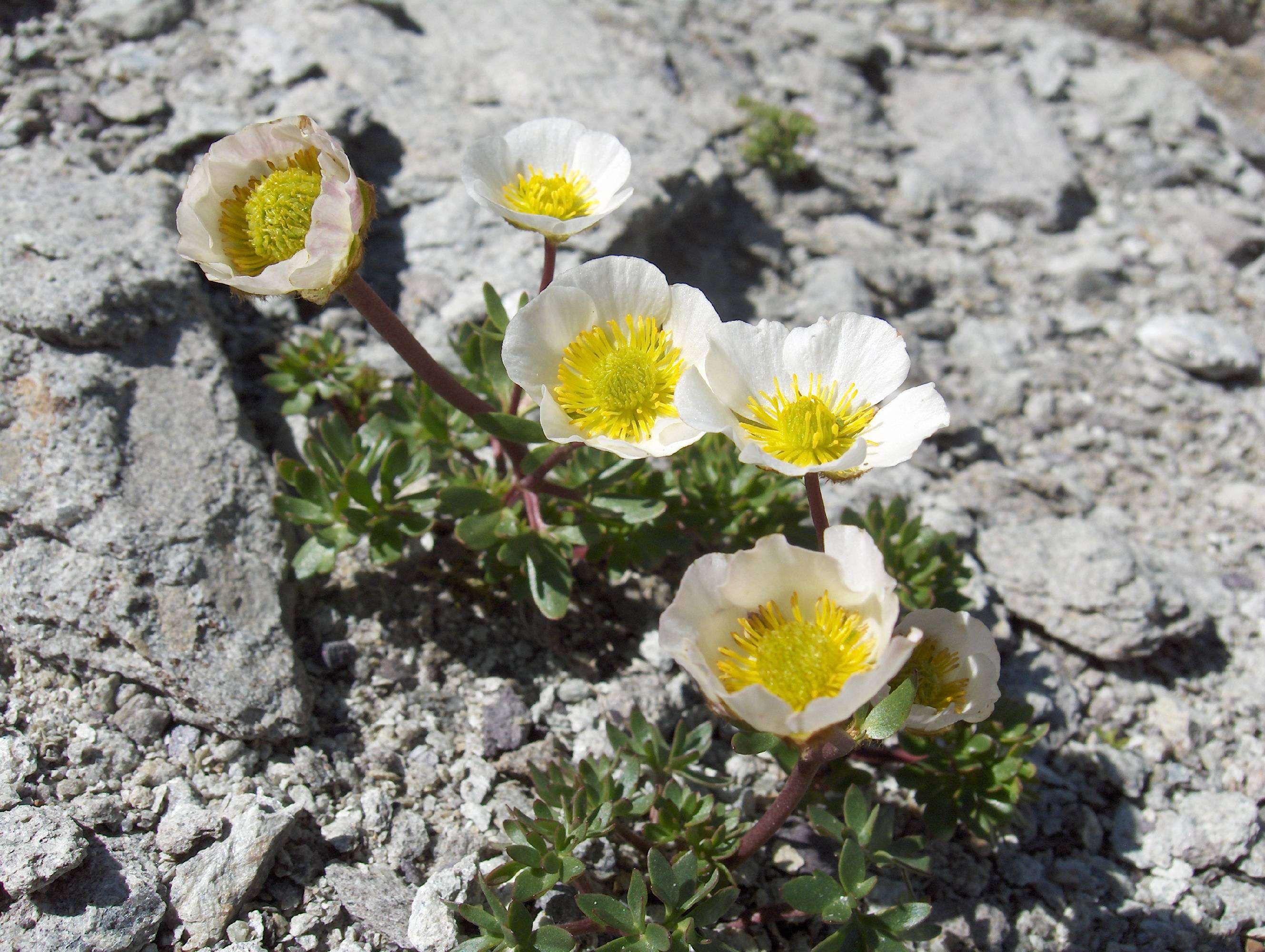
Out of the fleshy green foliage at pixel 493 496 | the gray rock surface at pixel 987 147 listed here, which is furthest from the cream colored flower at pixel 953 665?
the gray rock surface at pixel 987 147

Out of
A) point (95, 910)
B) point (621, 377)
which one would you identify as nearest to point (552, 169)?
point (621, 377)

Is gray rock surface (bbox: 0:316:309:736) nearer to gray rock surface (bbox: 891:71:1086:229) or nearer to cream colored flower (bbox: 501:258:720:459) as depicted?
cream colored flower (bbox: 501:258:720:459)

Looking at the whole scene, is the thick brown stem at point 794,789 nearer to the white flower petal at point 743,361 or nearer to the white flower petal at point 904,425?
the white flower petal at point 904,425

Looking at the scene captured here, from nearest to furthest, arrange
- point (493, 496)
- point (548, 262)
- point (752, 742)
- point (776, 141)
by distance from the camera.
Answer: point (752, 742) < point (548, 262) < point (493, 496) < point (776, 141)

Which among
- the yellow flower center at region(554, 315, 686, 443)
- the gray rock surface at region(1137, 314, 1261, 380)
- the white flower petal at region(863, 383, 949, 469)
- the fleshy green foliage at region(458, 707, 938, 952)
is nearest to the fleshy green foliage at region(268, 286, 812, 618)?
the yellow flower center at region(554, 315, 686, 443)

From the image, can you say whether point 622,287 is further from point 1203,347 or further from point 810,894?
point 1203,347

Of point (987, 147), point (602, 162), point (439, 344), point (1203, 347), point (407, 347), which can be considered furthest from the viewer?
point (987, 147)

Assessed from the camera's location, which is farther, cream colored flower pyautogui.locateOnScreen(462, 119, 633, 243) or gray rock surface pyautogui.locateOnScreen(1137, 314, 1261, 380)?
gray rock surface pyautogui.locateOnScreen(1137, 314, 1261, 380)
